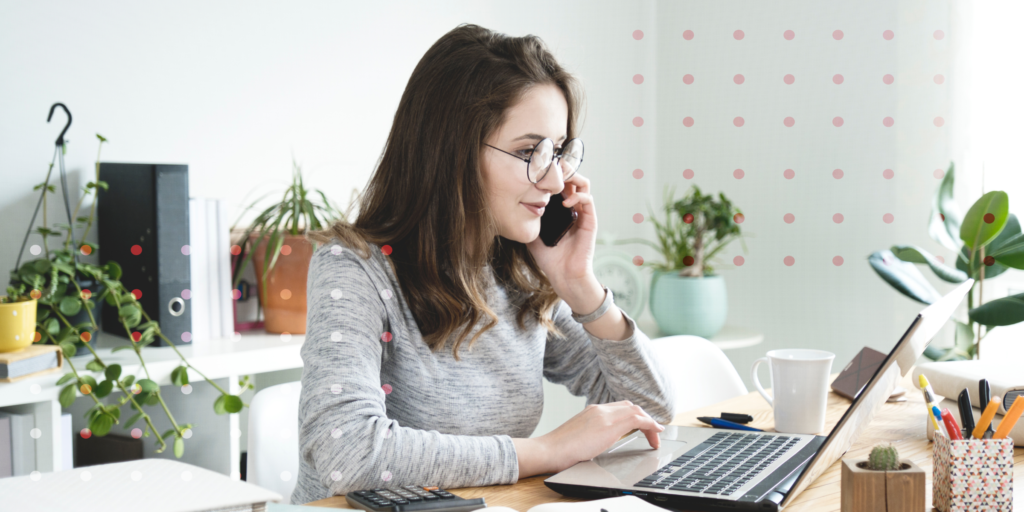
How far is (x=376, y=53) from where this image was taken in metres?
2.05

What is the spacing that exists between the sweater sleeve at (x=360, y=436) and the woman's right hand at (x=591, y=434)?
44 millimetres

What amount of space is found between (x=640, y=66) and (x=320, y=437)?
2.06 meters

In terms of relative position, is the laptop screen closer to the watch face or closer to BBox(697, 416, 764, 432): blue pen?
BBox(697, 416, 764, 432): blue pen

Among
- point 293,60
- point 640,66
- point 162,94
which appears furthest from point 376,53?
point 640,66

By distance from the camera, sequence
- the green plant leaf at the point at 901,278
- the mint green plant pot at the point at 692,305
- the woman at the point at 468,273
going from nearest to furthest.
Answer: the woman at the point at 468,273 → the green plant leaf at the point at 901,278 → the mint green plant pot at the point at 692,305

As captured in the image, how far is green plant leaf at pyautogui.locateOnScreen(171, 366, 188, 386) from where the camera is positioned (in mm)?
1379

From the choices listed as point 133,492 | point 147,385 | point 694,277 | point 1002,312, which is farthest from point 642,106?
point 133,492

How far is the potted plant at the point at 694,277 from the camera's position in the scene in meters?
2.11

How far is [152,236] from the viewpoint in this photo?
4.82 ft

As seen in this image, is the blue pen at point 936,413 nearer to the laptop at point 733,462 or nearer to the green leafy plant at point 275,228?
the laptop at point 733,462

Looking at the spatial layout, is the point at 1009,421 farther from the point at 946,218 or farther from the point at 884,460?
the point at 946,218

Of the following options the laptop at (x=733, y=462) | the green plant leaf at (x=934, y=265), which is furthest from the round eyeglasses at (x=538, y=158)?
the green plant leaf at (x=934, y=265)

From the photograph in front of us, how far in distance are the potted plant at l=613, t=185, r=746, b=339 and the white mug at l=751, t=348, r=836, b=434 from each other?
1112 millimetres

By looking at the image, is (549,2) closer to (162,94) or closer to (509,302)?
(162,94)
